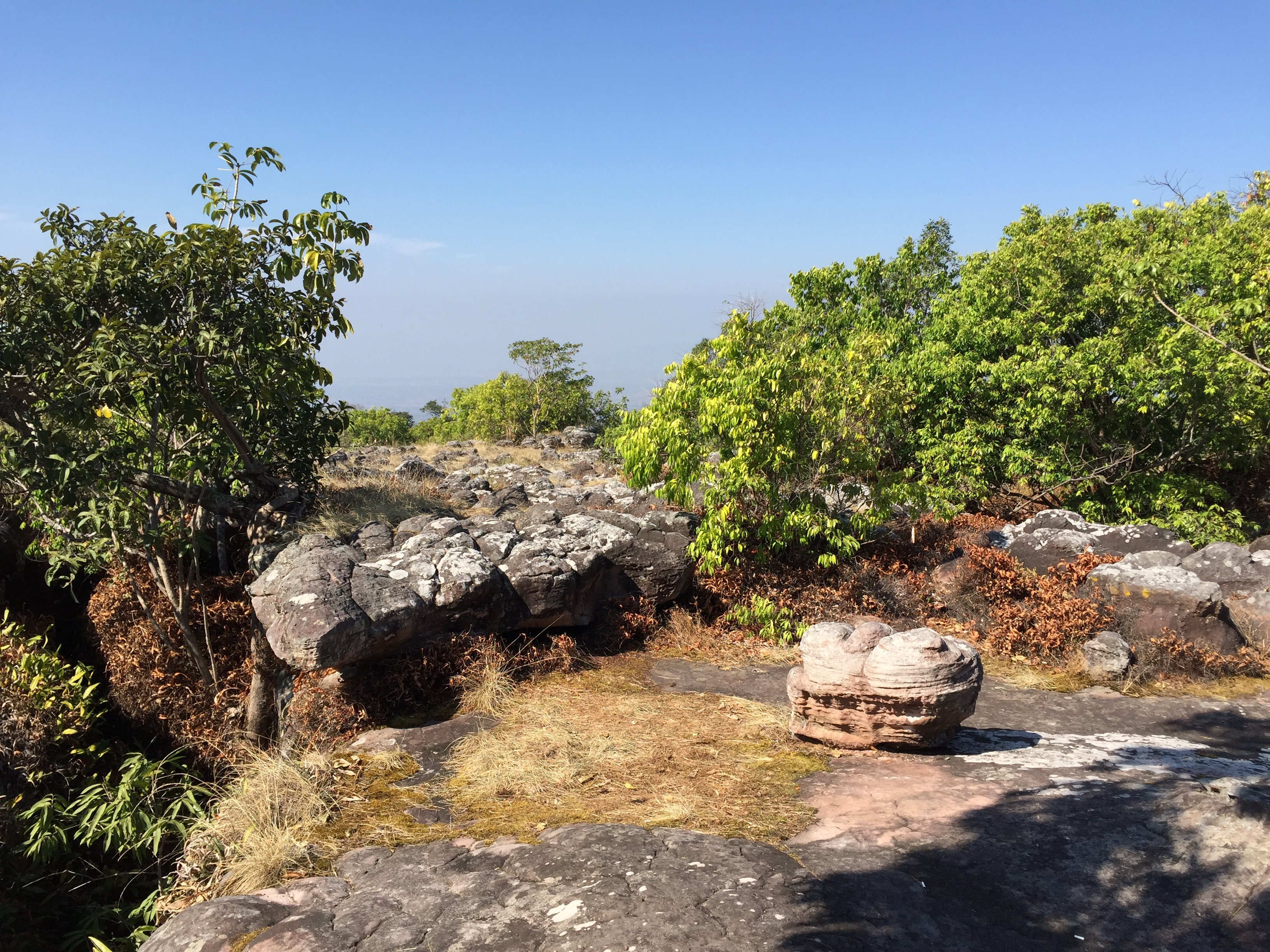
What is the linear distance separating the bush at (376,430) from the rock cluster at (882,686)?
95.9ft

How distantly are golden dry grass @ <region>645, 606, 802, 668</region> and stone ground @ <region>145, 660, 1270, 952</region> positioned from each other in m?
3.85

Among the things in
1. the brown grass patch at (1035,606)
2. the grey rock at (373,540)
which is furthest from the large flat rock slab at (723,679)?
the grey rock at (373,540)

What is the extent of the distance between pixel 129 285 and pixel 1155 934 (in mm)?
8911

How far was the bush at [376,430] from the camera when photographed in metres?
34.5

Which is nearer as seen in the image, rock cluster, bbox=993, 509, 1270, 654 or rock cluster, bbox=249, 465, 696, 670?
rock cluster, bbox=249, 465, 696, 670

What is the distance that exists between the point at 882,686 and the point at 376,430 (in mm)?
32967

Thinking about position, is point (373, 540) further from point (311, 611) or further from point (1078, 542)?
point (1078, 542)

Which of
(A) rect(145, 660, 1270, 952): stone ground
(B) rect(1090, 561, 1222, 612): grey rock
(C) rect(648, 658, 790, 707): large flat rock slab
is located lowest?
(C) rect(648, 658, 790, 707): large flat rock slab

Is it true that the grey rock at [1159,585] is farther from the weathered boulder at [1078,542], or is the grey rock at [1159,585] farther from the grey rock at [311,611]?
the grey rock at [311,611]

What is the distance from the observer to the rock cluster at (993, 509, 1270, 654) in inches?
382

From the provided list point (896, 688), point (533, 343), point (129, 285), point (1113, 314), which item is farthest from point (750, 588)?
point (533, 343)

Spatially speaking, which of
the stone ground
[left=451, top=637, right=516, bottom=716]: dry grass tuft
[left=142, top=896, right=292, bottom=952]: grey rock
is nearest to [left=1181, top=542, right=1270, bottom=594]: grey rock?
the stone ground

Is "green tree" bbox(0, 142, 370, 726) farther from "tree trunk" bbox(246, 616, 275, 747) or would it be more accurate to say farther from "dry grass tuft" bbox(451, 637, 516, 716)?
"dry grass tuft" bbox(451, 637, 516, 716)

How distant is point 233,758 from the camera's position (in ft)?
25.5
